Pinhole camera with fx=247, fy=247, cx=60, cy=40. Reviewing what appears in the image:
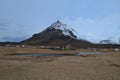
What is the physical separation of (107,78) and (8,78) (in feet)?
30.8

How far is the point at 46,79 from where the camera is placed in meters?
23.1

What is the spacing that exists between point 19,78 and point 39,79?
79.7 inches

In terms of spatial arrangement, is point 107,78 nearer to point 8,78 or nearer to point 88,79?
point 88,79

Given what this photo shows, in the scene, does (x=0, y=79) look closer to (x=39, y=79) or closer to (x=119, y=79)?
(x=39, y=79)

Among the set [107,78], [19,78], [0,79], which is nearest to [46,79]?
[19,78]

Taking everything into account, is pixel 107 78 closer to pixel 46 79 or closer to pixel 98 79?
pixel 98 79

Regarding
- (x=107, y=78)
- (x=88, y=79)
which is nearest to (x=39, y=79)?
(x=88, y=79)

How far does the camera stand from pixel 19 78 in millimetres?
23422

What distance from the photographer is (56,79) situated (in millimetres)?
22797

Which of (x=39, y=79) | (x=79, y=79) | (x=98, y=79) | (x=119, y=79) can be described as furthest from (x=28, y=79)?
(x=119, y=79)

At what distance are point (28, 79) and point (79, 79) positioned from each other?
475cm

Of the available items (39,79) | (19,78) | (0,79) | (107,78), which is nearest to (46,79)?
(39,79)

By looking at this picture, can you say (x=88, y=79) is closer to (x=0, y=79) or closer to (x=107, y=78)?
(x=107, y=78)

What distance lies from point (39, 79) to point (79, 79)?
3745mm
